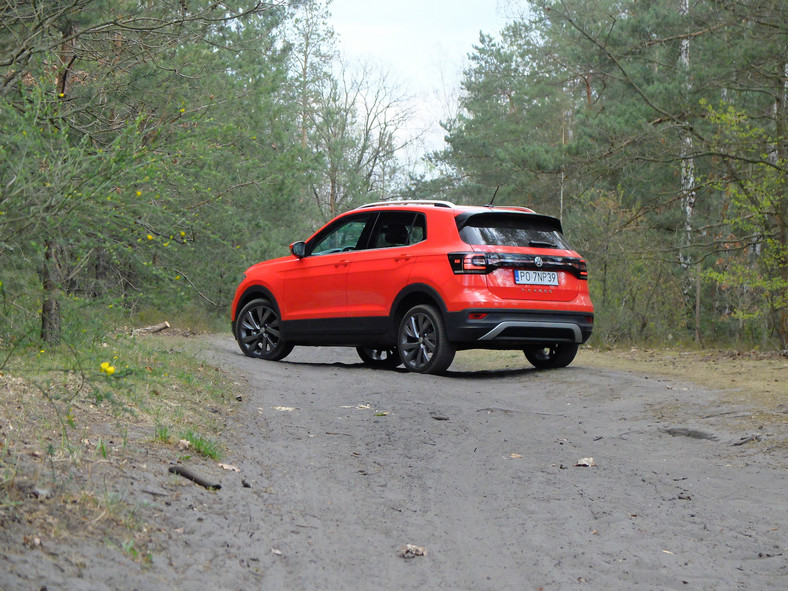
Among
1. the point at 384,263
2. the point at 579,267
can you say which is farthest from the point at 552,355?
the point at 384,263

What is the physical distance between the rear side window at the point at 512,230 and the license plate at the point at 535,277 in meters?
0.36

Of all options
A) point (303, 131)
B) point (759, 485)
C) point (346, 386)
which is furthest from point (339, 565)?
point (303, 131)

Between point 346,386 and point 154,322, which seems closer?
point 346,386

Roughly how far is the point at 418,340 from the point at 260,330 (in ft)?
10.2

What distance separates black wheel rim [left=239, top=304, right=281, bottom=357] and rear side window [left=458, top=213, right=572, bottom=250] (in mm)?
3569

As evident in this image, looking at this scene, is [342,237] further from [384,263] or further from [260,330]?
[260,330]

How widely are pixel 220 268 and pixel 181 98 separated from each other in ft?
37.0

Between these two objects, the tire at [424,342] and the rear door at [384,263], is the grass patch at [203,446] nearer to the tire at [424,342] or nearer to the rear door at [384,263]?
the tire at [424,342]

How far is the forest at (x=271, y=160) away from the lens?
449 cm

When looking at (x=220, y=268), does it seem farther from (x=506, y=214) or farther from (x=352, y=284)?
(x=506, y=214)

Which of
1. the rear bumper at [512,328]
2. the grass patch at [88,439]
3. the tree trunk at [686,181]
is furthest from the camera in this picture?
the tree trunk at [686,181]

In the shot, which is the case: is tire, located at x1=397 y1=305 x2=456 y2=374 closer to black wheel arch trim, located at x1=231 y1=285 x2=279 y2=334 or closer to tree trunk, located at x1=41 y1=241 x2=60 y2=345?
black wheel arch trim, located at x1=231 y1=285 x2=279 y2=334

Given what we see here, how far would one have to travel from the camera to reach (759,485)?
573cm

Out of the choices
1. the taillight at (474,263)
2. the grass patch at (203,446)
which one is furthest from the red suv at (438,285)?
the grass patch at (203,446)
